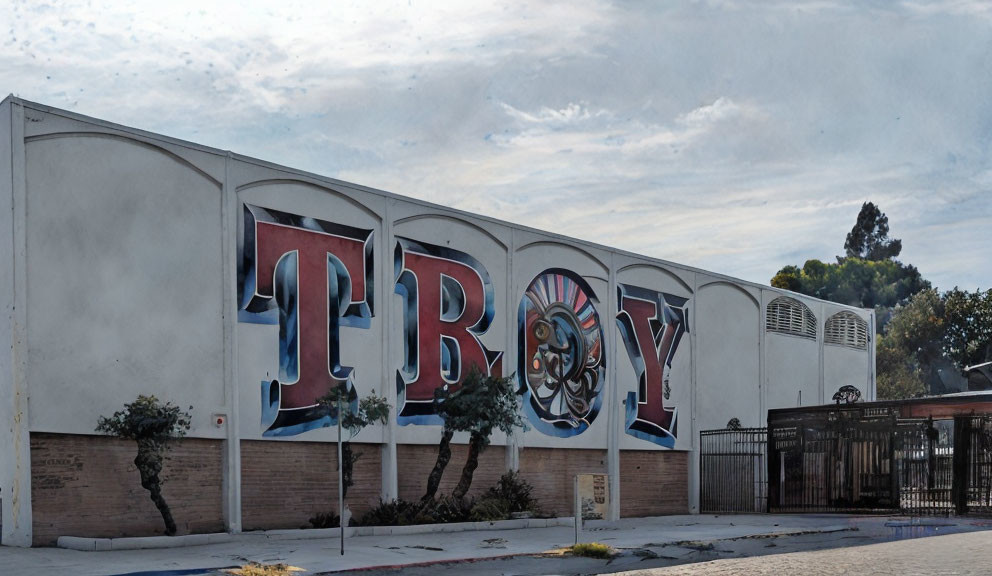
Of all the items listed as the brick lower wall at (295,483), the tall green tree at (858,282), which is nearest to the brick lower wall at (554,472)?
the brick lower wall at (295,483)

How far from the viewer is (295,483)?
2447 cm

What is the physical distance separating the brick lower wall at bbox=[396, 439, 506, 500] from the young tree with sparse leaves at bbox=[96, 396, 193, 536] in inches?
267

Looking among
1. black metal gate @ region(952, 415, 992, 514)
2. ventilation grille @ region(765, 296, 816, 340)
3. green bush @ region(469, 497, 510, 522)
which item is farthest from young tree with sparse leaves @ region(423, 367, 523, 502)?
ventilation grille @ region(765, 296, 816, 340)

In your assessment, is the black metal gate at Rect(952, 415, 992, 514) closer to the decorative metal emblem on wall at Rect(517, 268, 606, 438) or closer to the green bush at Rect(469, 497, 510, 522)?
the decorative metal emblem on wall at Rect(517, 268, 606, 438)

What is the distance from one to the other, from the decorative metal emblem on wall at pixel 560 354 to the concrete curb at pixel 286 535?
3.26 meters

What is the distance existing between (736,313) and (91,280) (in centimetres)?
2271

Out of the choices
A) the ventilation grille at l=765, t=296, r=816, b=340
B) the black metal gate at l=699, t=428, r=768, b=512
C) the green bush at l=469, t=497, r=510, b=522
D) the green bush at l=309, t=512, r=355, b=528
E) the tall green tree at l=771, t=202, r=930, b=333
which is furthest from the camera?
the tall green tree at l=771, t=202, r=930, b=333

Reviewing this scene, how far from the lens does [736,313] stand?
38.3m

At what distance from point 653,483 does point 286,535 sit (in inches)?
587

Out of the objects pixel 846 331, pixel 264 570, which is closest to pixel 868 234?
pixel 846 331

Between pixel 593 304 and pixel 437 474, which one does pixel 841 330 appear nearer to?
pixel 593 304

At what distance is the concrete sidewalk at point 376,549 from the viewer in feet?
56.9

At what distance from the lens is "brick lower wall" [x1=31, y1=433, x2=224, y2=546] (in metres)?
20.2

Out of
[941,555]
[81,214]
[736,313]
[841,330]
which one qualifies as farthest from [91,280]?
[841,330]
